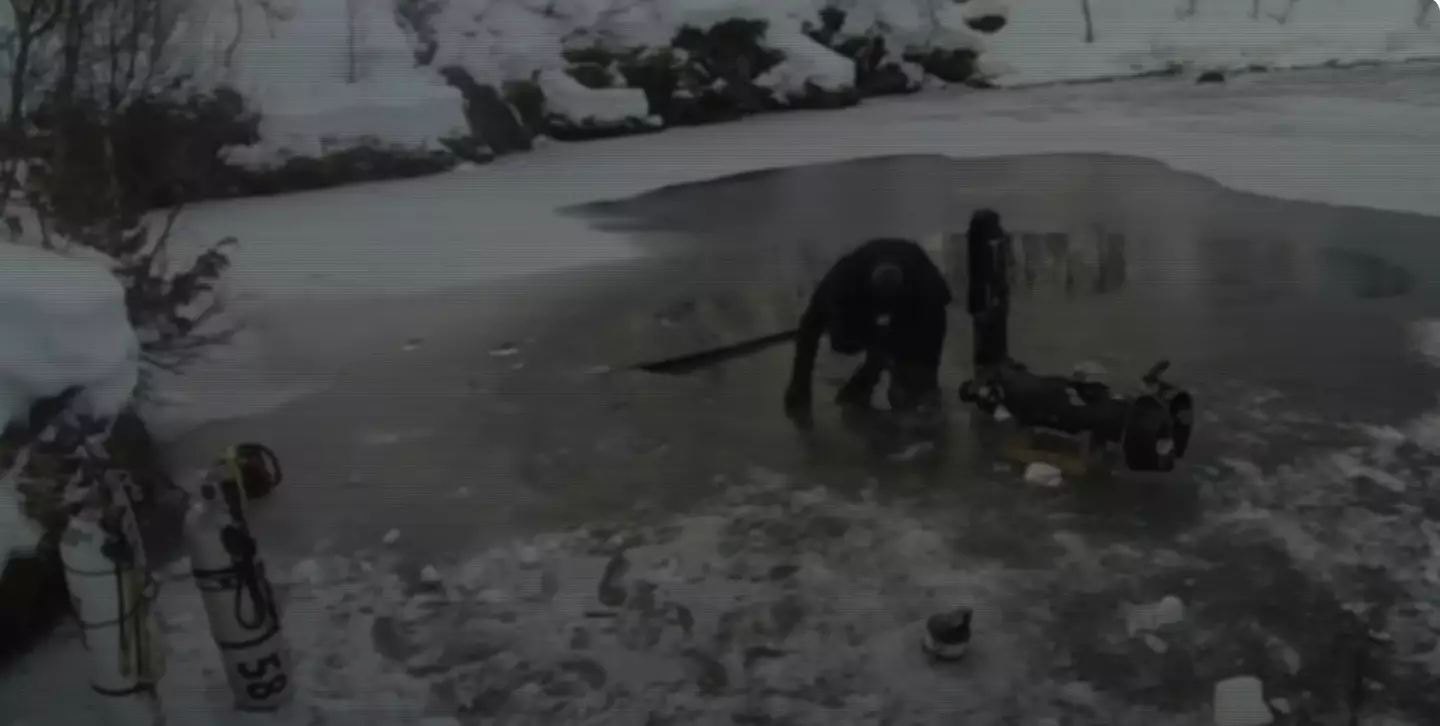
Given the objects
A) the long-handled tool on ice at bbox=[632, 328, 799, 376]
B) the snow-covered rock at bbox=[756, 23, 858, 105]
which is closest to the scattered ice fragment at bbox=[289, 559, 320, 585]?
→ the long-handled tool on ice at bbox=[632, 328, 799, 376]

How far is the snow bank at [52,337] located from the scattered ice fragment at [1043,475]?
0.77 meters

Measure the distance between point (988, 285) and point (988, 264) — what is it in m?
0.02

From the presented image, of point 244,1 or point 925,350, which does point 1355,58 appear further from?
point 244,1

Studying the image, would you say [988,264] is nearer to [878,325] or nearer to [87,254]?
[878,325]

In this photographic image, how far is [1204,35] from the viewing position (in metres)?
1.03

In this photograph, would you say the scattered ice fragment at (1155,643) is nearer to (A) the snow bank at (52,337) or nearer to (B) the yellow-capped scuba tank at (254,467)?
(B) the yellow-capped scuba tank at (254,467)

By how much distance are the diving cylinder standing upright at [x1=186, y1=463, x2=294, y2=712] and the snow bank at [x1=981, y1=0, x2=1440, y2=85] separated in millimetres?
763

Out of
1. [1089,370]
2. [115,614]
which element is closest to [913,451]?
[1089,370]

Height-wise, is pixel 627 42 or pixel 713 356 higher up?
pixel 627 42

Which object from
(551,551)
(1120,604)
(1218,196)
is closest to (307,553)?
(551,551)

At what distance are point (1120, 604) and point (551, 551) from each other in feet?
1.59

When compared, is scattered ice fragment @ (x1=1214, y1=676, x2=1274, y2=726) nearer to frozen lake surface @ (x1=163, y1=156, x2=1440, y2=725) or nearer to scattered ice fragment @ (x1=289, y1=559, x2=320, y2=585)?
frozen lake surface @ (x1=163, y1=156, x2=1440, y2=725)

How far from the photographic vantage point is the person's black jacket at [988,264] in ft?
3.41

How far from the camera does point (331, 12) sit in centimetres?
101
